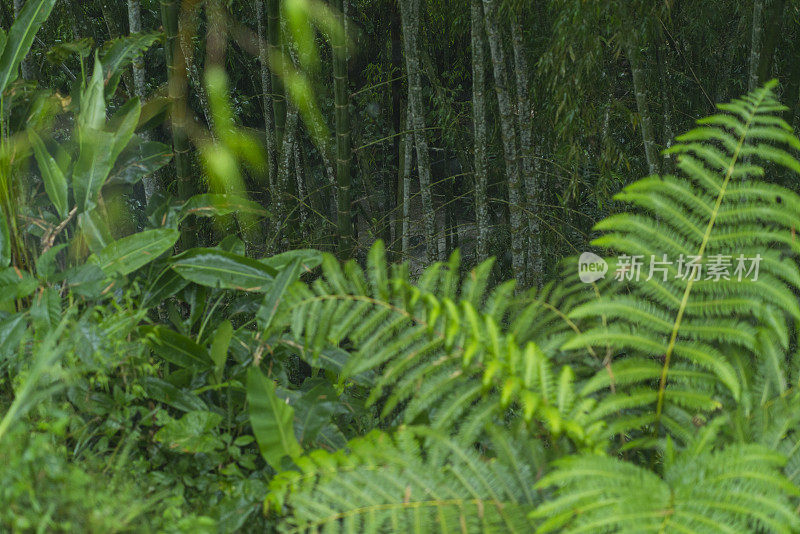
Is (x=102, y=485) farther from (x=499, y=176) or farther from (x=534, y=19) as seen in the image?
(x=499, y=176)

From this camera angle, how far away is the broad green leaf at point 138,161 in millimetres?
2033

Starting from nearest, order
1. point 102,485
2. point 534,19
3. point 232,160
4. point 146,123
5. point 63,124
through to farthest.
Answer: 1. point 102,485
2. point 146,123
3. point 232,160
4. point 534,19
5. point 63,124

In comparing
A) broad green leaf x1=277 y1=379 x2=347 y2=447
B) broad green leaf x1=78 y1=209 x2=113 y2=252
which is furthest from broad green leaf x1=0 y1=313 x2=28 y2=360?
broad green leaf x1=277 y1=379 x2=347 y2=447

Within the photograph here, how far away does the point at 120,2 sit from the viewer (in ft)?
13.9

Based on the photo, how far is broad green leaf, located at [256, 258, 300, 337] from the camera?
1583 millimetres

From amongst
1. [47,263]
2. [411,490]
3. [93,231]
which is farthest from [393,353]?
[93,231]

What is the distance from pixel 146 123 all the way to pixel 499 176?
8.05 ft

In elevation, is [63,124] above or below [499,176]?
above

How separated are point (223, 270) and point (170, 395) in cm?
35

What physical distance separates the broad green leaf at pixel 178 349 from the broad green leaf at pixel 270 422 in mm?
298

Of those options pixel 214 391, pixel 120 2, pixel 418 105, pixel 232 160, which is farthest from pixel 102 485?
pixel 120 2

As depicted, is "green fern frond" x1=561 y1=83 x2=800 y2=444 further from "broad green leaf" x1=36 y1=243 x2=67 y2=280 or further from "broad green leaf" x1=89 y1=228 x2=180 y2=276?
"broad green leaf" x1=36 y1=243 x2=67 y2=280

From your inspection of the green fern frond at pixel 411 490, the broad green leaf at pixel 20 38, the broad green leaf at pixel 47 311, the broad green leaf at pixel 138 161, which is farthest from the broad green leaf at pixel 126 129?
the green fern frond at pixel 411 490

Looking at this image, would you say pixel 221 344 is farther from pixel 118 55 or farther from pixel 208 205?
pixel 118 55
